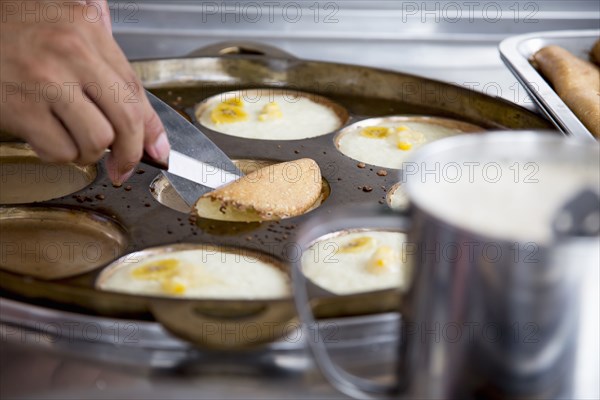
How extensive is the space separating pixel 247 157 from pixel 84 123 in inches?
29.8

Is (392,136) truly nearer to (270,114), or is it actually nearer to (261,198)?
(270,114)

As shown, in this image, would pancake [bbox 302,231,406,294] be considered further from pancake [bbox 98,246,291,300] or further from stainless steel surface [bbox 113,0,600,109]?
stainless steel surface [bbox 113,0,600,109]

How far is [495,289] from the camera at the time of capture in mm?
Answer: 1043

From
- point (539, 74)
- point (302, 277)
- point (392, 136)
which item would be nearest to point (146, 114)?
point (302, 277)

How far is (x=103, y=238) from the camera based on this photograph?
6.09 ft

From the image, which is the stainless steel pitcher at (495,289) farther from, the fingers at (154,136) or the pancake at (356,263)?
the fingers at (154,136)

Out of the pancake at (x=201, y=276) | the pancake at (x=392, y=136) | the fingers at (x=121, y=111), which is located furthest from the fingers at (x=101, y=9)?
the pancake at (x=392, y=136)

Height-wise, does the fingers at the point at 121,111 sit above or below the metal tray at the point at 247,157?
above

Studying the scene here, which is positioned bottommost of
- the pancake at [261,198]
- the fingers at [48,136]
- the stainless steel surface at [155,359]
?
the stainless steel surface at [155,359]

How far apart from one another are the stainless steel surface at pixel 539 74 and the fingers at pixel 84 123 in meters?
1.03

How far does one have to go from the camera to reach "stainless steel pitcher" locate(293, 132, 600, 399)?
3.34 ft

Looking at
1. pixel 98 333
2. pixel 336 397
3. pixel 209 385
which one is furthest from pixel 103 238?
pixel 336 397

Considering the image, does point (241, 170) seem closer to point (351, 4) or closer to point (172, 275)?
point (172, 275)

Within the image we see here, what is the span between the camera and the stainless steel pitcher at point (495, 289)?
3.34 feet
